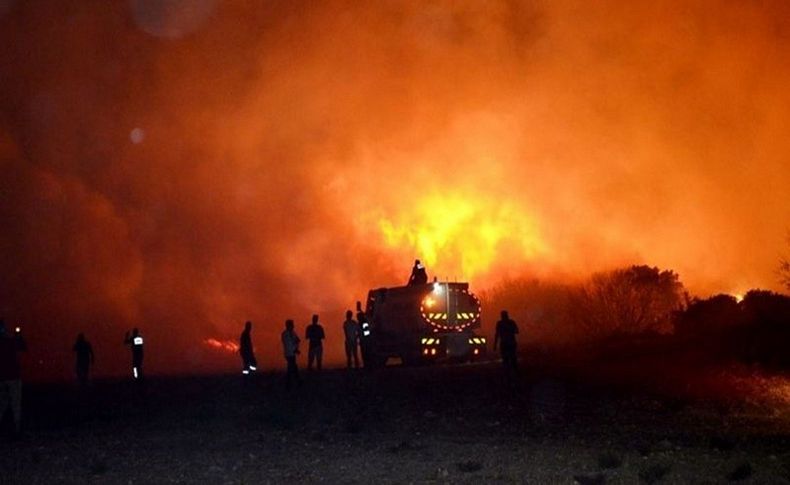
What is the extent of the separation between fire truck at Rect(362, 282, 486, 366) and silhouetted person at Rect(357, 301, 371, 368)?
2.0 inches

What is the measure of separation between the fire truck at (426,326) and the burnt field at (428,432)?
7.35 meters

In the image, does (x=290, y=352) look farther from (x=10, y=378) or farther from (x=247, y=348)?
(x=10, y=378)

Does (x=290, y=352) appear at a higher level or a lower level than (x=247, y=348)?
lower

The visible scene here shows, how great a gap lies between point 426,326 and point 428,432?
18.0m

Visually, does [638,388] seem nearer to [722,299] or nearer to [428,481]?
[428,481]

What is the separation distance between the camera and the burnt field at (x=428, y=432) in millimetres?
11703

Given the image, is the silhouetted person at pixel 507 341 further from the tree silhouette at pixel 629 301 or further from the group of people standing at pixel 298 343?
the tree silhouette at pixel 629 301

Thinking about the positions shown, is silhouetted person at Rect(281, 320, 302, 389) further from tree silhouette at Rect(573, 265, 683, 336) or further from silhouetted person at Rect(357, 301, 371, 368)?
tree silhouette at Rect(573, 265, 683, 336)

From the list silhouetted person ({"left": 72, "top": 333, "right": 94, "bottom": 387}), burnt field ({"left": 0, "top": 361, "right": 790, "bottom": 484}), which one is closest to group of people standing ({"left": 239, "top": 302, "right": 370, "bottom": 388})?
burnt field ({"left": 0, "top": 361, "right": 790, "bottom": 484})

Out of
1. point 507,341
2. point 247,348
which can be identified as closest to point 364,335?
Result: point 247,348

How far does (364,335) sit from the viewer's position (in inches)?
1294

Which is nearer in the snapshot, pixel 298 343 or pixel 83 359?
pixel 298 343

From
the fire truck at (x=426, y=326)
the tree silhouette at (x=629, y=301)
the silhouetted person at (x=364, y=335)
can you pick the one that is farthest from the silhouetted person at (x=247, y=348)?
the tree silhouette at (x=629, y=301)

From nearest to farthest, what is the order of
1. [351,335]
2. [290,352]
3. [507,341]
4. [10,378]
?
[10,378], [507,341], [290,352], [351,335]
